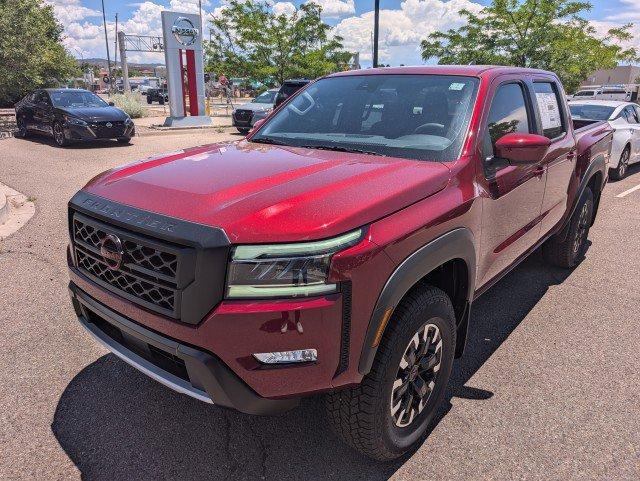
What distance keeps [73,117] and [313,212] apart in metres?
Result: 13.2

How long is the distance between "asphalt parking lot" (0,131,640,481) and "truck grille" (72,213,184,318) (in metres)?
0.91

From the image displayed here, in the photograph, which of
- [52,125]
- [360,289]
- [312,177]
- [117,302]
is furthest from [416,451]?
[52,125]

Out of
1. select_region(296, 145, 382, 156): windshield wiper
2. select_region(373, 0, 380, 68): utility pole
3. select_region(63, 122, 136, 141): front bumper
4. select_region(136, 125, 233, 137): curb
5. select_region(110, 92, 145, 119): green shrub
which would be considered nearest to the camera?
select_region(296, 145, 382, 156): windshield wiper

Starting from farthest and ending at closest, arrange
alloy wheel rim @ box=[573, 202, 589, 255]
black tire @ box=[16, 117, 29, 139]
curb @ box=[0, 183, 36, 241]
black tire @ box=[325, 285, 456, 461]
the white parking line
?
1. black tire @ box=[16, 117, 29, 139]
2. the white parking line
3. curb @ box=[0, 183, 36, 241]
4. alloy wheel rim @ box=[573, 202, 589, 255]
5. black tire @ box=[325, 285, 456, 461]

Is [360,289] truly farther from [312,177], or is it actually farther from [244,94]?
[244,94]

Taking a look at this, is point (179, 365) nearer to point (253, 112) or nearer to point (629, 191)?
point (629, 191)

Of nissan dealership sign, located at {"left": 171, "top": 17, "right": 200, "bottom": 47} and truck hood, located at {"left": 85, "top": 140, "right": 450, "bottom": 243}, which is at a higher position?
nissan dealership sign, located at {"left": 171, "top": 17, "right": 200, "bottom": 47}

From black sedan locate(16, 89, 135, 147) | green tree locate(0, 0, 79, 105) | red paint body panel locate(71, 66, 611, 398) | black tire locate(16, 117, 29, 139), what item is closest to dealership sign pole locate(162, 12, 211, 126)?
green tree locate(0, 0, 79, 105)

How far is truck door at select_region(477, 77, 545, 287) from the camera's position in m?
2.86

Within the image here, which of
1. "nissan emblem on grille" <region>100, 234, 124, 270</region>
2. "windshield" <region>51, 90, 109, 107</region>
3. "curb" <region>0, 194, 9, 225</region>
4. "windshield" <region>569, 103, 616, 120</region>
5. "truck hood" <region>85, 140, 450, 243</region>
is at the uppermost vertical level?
"windshield" <region>51, 90, 109, 107</region>

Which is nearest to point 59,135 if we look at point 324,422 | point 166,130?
point 166,130

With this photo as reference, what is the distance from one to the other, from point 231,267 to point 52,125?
14229 mm

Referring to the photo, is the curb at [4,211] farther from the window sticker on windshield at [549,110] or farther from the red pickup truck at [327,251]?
the window sticker on windshield at [549,110]

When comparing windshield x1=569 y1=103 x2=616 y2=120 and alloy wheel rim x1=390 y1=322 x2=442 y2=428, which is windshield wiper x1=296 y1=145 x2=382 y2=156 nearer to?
alloy wheel rim x1=390 y1=322 x2=442 y2=428
